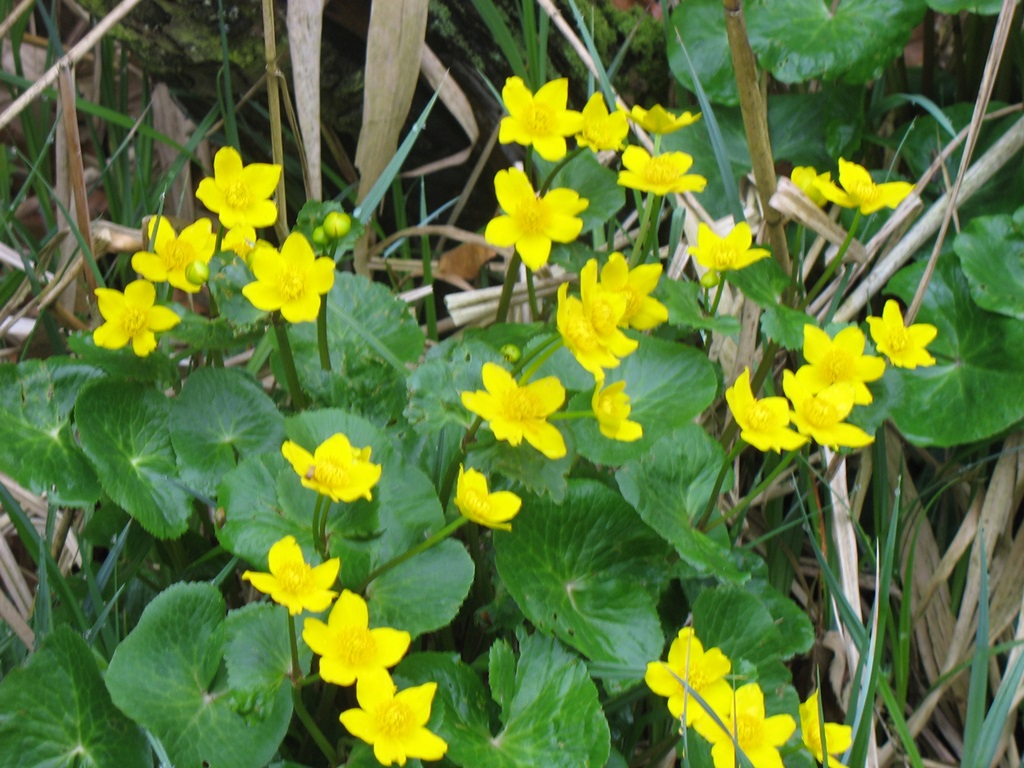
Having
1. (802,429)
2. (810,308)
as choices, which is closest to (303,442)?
(802,429)

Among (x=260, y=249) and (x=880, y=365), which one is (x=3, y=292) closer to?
(x=260, y=249)

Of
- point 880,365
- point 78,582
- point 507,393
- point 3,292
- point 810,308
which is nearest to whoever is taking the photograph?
point 507,393

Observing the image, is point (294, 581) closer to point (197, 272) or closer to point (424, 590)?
point (424, 590)

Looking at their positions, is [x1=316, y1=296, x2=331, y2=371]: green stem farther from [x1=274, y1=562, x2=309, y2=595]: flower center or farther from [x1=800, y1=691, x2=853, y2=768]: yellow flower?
[x1=800, y1=691, x2=853, y2=768]: yellow flower

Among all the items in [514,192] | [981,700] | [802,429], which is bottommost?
[981,700]

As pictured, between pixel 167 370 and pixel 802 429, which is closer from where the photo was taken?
pixel 802 429

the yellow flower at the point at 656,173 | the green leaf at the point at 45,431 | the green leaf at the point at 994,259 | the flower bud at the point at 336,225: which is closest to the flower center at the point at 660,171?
the yellow flower at the point at 656,173

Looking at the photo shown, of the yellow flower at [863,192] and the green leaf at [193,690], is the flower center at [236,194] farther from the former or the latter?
the yellow flower at [863,192]
